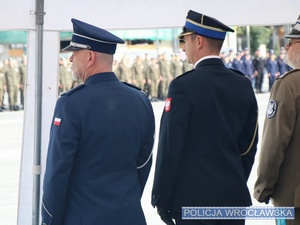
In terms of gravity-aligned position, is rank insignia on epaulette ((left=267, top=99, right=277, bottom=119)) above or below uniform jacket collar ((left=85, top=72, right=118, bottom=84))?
below

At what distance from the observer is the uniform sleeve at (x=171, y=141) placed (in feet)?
9.58

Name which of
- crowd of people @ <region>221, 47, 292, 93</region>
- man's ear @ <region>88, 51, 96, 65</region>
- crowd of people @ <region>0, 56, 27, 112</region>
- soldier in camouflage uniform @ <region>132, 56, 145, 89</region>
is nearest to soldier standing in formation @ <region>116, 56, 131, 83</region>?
soldier in camouflage uniform @ <region>132, 56, 145, 89</region>

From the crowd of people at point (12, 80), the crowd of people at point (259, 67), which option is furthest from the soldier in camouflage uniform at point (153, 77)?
the crowd of people at point (12, 80)

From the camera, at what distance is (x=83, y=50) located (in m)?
2.79

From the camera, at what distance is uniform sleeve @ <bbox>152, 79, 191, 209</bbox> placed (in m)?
2.92

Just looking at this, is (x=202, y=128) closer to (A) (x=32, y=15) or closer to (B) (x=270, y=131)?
(B) (x=270, y=131)

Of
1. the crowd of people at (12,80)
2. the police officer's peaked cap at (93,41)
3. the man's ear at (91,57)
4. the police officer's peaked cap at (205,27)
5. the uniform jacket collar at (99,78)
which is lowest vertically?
the crowd of people at (12,80)

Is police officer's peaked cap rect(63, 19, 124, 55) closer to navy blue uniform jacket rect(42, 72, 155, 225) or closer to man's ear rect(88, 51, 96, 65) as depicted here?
man's ear rect(88, 51, 96, 65)

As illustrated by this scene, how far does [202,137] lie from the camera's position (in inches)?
118

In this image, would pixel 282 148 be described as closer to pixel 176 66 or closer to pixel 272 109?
pixel 272 109

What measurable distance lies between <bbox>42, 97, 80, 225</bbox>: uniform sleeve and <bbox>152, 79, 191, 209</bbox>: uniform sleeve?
47cm

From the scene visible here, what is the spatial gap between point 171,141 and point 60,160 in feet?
1.78

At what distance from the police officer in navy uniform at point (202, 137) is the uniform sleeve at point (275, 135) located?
156mm

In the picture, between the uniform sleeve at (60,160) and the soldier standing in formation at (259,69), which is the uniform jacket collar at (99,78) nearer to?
the uniform sleeve at (60,160)
